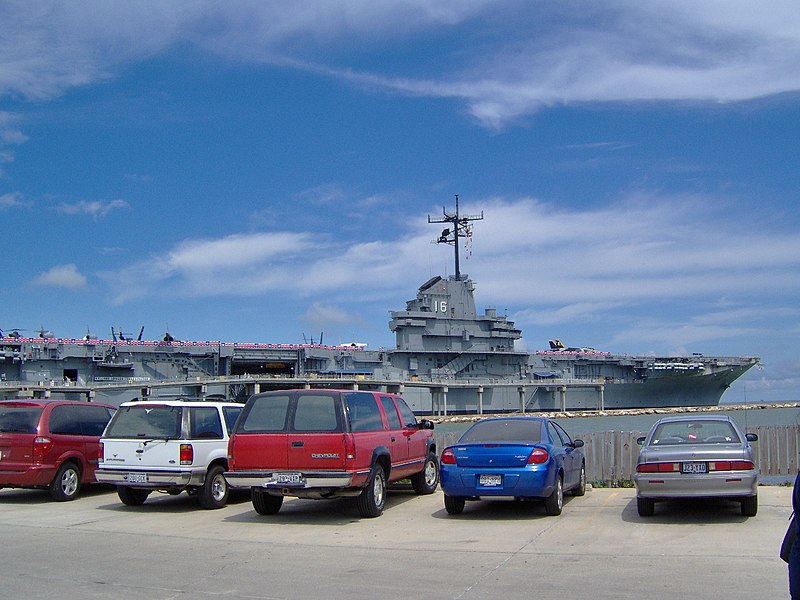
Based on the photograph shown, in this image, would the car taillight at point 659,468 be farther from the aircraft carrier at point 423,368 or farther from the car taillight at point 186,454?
the aircraft carrier at point 423,368

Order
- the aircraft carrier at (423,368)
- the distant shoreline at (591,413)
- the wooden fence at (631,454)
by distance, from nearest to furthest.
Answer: the wooden fence at (631,454), the aircraft carrier at (423,368), the distant shoreline at (591,413)

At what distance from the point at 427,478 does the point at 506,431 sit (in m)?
2.98

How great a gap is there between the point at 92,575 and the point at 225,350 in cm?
5571

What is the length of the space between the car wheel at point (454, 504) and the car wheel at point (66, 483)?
671 centimetres

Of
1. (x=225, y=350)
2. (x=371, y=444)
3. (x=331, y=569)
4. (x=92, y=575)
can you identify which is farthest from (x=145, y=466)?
(x=225, y=350)

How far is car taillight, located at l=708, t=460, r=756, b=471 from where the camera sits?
30.4ft

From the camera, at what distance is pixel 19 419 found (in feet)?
41.1

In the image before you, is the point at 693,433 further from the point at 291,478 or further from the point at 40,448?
the point at 40,448

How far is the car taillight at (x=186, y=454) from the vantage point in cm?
1127

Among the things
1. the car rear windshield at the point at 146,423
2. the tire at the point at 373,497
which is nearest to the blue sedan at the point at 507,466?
the tire at the point at 373,497

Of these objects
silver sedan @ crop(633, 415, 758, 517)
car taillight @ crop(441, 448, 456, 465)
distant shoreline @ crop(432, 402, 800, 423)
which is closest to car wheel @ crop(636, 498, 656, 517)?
silver sedan @ crop(633, 415, 758, 517)

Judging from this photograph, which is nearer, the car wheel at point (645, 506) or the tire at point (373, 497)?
the car wheel at point (645, 506)

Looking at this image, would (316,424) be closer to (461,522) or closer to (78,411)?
(461,522)

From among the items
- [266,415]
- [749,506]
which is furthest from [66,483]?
[749,506]
